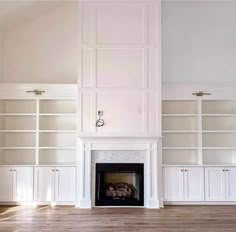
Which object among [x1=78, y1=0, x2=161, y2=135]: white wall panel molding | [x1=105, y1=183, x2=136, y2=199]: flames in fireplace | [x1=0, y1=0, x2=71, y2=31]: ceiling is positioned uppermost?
[x1=0, y1=0, x2=71, y2=31]: ceiling

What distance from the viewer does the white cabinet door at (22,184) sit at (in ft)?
18.4

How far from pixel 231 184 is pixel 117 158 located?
2256 millimetres

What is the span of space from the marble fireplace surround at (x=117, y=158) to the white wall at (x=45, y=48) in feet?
5.22

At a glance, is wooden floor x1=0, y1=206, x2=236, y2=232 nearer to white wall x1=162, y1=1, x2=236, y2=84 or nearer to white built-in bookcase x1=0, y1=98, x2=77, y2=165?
white built-in bookcase x1=0, y1=98, x2=77, y2=165

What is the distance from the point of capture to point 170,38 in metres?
6.23

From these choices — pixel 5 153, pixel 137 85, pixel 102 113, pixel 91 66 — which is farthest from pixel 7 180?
pixel 137 85

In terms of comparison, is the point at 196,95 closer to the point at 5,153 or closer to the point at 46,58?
the point at 46,58

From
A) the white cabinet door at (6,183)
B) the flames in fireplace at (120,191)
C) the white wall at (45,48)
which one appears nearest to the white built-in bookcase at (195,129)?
the flames in fireplace at (120,191)

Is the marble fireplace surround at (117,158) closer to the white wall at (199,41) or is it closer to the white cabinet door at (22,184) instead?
the white cabinet door at (22,184)

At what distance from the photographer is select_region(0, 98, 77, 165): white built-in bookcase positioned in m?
6.05

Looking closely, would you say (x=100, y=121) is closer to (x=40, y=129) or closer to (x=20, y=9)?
(x=40, y=129)

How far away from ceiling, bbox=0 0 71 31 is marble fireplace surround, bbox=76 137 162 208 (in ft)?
8.70

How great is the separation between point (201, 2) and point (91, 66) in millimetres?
2706

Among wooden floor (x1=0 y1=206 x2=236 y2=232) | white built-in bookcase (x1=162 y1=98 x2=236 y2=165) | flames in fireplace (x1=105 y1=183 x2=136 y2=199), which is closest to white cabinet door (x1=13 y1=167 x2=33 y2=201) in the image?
wooden floor (x1=0 y1=206 x2=236 y2=232)
